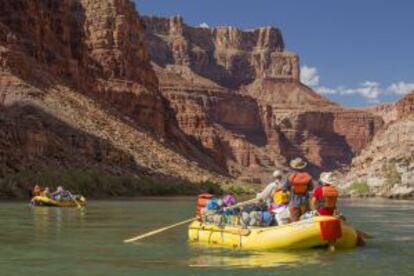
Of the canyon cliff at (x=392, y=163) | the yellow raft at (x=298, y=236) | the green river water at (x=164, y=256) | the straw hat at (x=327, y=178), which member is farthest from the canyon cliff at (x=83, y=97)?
the straw hat at (x=327, y=178)

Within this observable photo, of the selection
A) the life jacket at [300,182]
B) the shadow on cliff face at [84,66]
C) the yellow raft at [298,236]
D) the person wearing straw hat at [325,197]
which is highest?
the shadow on cliff face at [84,66]

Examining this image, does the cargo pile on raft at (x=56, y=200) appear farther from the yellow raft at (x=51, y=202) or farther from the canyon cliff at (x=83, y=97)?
the canyon cliff at (x=83, y=97)

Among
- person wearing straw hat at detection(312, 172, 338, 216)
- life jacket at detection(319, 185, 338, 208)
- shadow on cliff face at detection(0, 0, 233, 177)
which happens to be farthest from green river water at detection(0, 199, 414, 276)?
shadow on cliff face at detection(0, 0, 233, 177)

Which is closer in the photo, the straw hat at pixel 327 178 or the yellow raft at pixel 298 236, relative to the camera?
the yellow raft at pixel 298 236

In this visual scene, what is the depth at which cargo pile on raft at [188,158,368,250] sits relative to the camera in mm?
22734

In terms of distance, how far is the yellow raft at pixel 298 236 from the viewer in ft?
74.2

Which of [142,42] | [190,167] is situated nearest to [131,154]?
[190,167]

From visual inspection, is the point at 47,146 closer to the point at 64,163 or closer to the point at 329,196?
the point at 64,163

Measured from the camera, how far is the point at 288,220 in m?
23.9

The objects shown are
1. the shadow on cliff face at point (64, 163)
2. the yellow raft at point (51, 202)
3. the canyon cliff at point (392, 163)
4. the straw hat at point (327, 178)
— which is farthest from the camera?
the canyon cliff at point (392, 163)

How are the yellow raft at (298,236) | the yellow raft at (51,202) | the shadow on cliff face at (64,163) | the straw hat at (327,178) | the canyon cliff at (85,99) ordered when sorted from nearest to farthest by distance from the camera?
1. the yellow raft at (298,236)
2. the straw hat at (327,178)
3. the yellow raft at (51,202)
4. the shadow on cliff face at (64,163)
5. the canyon cliff at (85,99)

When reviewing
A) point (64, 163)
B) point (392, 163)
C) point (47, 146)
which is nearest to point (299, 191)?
point (64, 163)

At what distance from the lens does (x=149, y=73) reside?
453 feet

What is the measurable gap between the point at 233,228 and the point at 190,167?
85442 mm
